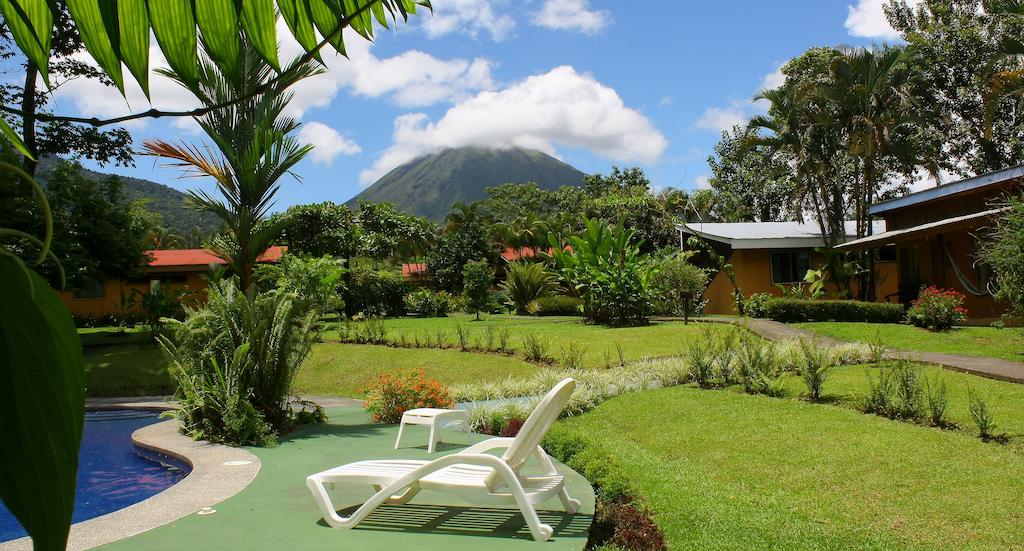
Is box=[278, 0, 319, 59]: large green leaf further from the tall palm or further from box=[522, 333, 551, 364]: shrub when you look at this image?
box=[522, 333, 551, 364]: shrub

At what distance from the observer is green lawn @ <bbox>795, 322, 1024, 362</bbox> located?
1510cm

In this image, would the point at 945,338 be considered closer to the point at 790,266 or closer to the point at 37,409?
the point at 790,266

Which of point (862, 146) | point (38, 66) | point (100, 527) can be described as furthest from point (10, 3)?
point (862, 146)

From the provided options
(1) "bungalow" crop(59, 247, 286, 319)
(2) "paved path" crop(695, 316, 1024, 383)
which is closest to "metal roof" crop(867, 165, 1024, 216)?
(2) "paved path" crop(695, 316, 1024, 383)

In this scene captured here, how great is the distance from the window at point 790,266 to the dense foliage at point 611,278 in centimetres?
740

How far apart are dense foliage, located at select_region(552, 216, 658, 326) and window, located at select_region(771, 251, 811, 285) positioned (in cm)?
740

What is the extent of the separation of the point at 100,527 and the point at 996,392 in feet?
36.7

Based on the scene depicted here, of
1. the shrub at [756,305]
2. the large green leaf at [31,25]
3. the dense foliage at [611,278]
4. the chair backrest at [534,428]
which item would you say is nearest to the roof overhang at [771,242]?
the shrub at [756,305]

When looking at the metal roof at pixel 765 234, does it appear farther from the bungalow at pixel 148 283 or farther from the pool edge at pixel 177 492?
the pool edge at pixel 177 492

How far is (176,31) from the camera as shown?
1.66 ft

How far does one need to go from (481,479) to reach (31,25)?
18.6 ft

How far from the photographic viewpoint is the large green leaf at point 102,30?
1.57ft

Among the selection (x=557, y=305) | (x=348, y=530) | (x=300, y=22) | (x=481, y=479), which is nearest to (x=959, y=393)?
(x=481, y=479)

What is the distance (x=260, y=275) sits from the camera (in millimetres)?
19531
